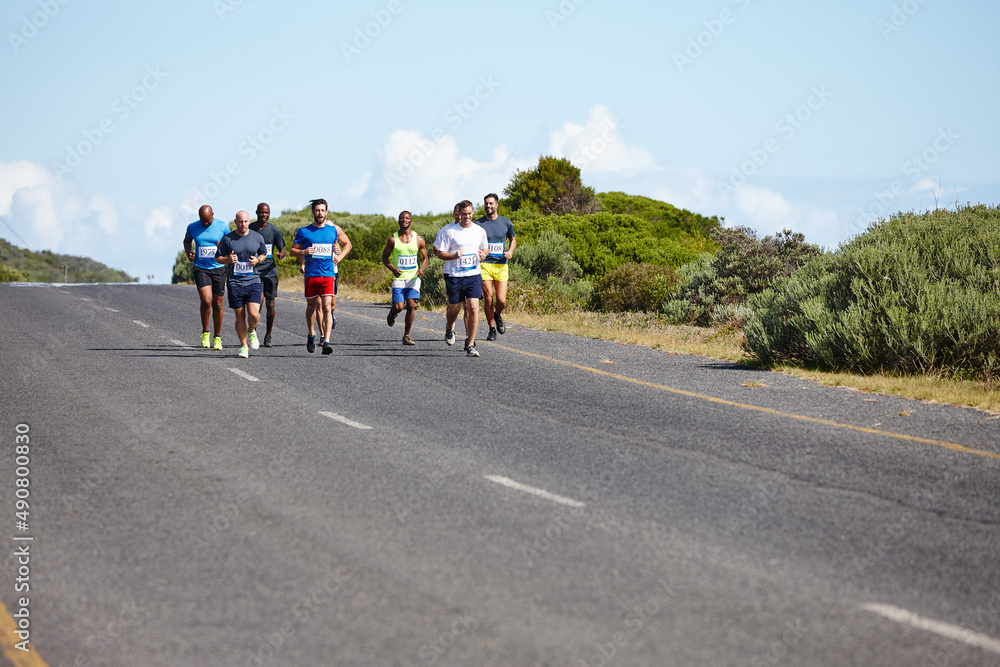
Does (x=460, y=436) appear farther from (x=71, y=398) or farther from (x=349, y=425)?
(x=71, y=398)

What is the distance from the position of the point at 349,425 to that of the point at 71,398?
3.48 meters

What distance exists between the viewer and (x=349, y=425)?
9.01 meters

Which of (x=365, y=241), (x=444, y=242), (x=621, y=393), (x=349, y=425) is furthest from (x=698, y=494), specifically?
(x=365, y=241)

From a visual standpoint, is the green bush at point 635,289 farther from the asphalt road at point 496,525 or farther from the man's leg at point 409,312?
the asphalt road at point 496,525

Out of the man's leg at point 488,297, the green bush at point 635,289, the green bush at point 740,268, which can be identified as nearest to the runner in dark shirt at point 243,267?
the man's leg at point 488,297

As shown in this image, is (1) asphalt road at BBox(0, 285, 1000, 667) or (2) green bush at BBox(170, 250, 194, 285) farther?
(2) green bush at BBox(170, 250, 194, 285)

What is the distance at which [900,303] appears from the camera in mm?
12914

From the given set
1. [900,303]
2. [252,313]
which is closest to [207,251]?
[252,313]

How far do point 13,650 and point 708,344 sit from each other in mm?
14561

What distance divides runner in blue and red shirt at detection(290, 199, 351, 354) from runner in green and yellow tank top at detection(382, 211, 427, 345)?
1.19 m

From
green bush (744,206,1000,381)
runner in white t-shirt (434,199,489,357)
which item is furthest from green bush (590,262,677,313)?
runner in white t-shirt (434,199,489,357)

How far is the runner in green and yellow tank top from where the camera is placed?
15461 millimetres

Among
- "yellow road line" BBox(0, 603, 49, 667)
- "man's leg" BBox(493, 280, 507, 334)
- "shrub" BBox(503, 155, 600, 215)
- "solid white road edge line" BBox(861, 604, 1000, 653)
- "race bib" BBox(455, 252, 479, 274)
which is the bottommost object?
"yellow road line" BBox(0, 603, 49, 667)

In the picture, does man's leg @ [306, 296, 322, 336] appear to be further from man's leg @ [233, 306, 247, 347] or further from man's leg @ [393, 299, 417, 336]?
man's leg @ [393, 299, 417, 336]
